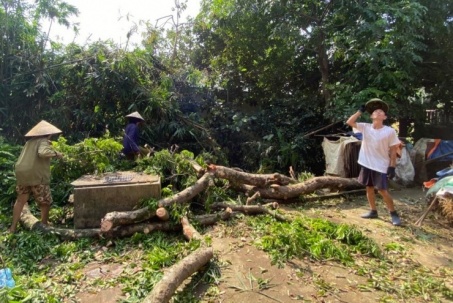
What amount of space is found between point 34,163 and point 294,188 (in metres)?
4.24

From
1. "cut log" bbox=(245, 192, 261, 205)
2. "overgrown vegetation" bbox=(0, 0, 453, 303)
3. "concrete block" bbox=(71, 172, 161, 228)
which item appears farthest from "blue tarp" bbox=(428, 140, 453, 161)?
"concrete block" bbox=(71, 172, 161, 228)

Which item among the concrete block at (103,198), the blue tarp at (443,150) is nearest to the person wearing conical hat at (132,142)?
the concrete block at (103,198)

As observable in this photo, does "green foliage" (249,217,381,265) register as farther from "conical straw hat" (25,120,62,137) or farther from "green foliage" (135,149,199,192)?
"conical straw hat" (25,120,62,137)

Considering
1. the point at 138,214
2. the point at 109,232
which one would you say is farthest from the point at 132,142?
the point at 109,232

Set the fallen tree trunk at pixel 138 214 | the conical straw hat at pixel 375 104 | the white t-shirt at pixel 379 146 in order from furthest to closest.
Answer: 1. the conical straw hat at pixel 375 104
2. the white t-shirt at pixel 379 146
3. the fallen tree trunk at pixel 138 214

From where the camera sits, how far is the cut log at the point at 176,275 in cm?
276

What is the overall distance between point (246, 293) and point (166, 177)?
3.13m

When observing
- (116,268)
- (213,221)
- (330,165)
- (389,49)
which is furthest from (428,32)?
(116,268)

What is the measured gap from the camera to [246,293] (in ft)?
10.3

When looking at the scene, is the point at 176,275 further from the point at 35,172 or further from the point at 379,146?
the point at 379,146

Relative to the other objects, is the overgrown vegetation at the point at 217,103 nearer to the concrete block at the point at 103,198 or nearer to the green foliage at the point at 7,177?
the green foliage at the point at 7,177

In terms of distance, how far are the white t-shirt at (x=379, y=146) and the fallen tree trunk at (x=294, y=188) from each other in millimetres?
1569

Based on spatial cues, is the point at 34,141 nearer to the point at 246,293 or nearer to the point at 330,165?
the point at 246,293

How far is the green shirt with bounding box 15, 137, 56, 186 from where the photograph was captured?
15.3 ft
